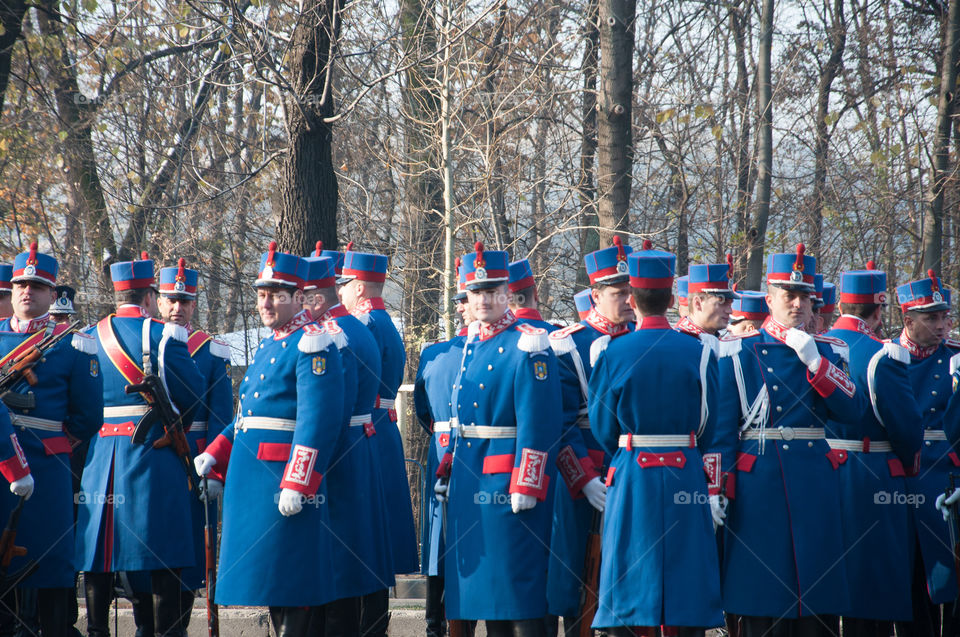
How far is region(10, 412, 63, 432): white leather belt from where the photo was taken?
20.6ft

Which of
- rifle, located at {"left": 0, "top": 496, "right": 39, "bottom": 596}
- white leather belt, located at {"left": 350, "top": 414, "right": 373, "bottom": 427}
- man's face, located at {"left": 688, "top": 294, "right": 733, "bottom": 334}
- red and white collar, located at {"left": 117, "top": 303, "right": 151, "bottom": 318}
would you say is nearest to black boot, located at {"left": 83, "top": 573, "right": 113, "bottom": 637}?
rifle, located at {"left": 0, "top": 496, "right": 39, "bottom": 596}

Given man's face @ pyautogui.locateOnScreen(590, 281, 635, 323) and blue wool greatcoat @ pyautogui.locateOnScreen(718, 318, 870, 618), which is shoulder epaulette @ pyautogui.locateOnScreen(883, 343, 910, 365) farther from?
man's face @ pyautogui.locateOnScreen(590, 281, 635, 323)

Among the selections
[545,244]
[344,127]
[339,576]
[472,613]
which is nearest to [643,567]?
[472,613]

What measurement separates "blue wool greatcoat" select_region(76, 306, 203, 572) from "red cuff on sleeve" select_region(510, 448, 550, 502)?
2.63 m

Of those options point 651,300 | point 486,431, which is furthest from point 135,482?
point 651,300

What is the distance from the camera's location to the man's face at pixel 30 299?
259 inches

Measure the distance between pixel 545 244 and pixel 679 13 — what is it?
454cm

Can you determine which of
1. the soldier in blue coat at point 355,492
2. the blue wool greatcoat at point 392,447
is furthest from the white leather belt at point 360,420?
the blue wool greatcoat at point 392,447

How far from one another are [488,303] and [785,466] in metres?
1.84

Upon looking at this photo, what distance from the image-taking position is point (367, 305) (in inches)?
287

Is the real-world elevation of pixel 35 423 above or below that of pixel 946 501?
above

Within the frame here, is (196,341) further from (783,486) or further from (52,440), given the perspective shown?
(783,486)

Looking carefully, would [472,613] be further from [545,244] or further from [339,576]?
[545,244]

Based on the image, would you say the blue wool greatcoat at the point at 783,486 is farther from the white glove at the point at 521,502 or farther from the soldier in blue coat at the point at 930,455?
the soldier in blue coat at the point at 930,455
